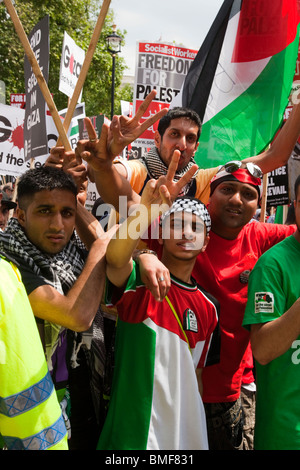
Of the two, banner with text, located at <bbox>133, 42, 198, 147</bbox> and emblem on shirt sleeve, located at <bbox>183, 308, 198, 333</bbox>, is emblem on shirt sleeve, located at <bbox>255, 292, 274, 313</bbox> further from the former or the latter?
banner with text, located at <bbox>133, 42, 198, 147</bbox>

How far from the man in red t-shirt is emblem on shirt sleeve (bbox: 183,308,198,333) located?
322 mm

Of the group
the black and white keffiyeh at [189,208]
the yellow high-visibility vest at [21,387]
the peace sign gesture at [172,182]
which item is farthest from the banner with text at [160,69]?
the yellow high-visibility vest at [21,387]

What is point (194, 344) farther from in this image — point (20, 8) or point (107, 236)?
point (20, 8)

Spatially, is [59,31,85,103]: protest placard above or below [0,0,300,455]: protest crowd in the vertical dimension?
above

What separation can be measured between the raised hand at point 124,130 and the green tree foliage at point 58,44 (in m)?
12.0

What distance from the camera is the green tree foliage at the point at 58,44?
45.9 ft

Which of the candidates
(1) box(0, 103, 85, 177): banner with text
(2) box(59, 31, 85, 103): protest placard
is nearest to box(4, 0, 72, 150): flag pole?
(2) box(59, 31, 85, 103): protest placard

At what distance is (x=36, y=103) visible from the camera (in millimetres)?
3906

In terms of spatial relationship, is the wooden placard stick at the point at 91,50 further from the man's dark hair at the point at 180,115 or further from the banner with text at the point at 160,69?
the banner with text at the point at 160,69

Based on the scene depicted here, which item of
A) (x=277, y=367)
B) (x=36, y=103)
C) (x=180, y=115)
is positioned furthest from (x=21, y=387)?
(x=36, y=103)

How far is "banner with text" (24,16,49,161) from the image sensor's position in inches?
146

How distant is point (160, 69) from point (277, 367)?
5069mm

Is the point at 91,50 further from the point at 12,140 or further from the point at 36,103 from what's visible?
the point at 12,140

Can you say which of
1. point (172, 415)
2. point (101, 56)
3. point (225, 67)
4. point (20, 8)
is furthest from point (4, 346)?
point (101, 56)
